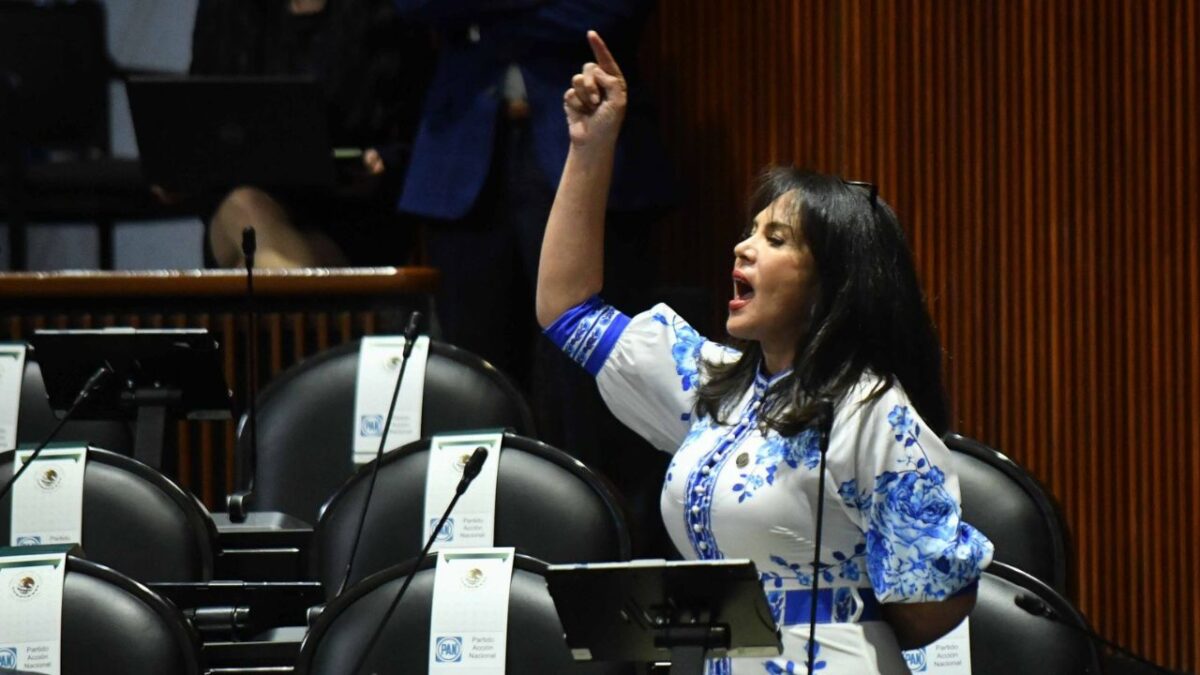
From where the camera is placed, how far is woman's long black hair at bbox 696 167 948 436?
89.3 inches

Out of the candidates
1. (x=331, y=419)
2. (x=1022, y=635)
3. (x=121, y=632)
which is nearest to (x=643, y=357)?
(x=1022, y=635)

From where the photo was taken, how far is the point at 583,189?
8.14 feet

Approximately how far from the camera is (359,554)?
2945mm

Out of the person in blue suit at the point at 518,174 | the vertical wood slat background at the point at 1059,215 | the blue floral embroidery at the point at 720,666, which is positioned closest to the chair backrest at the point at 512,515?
the blue floral embroidery at the point at 720,666

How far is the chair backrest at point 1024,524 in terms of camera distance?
294cm

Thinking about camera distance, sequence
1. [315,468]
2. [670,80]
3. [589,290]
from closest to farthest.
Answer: [589,290] → [315,468] → [670,80]

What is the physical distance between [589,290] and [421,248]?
2.18 m

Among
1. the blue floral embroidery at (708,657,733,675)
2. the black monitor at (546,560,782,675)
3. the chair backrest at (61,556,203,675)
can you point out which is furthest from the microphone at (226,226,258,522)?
the black monitor at (546,560,782,675)

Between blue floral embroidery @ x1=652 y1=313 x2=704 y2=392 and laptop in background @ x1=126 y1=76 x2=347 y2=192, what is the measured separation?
1628 mm

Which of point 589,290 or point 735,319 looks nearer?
point 735,319

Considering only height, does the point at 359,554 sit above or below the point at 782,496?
below

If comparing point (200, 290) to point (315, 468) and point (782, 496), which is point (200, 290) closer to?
point (315, 468)

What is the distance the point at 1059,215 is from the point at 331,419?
1.40 metres

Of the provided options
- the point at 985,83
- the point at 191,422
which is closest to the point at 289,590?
the point at 191,422
